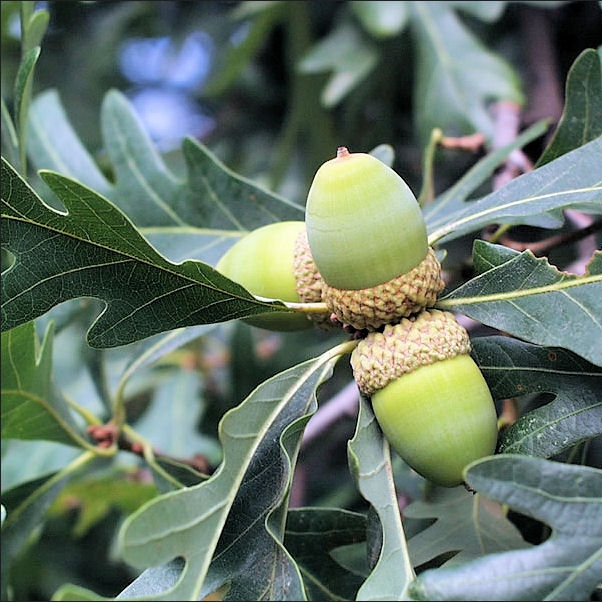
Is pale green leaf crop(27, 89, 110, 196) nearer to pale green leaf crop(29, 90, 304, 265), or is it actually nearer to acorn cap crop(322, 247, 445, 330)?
pale green leaf crop(29, 90, 304, 265)

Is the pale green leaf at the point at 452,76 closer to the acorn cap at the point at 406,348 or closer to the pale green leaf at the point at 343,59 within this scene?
the pale green leaf at the point at 343,59

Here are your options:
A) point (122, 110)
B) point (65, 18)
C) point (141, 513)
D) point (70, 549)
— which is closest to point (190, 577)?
point (141, 513)

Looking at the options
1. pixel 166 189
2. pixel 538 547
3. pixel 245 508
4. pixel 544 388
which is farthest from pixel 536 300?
pixel 166 189

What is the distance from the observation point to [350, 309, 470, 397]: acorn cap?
82 cm

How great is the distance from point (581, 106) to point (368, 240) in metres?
0.47

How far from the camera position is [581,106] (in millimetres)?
1101

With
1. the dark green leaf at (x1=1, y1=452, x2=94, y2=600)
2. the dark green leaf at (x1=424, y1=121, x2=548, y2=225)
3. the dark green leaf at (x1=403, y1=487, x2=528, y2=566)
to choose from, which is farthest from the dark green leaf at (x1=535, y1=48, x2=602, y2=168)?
the dark green leaf at (x1=1, y1=452, x2=94, y2=600)

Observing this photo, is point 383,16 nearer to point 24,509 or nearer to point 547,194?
point 547,194

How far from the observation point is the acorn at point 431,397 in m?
0.78

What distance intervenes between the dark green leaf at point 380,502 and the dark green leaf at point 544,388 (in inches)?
5.0

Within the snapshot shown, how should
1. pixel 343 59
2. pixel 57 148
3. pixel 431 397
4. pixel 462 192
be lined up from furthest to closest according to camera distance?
1. pixel 343 59
2. pixel 57 148
3. pixel 462 192
4. pixel 431 397

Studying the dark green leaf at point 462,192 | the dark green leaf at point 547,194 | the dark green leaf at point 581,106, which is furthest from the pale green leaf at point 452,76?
the dark green leaf at point 547,194

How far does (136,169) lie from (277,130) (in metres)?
1.26

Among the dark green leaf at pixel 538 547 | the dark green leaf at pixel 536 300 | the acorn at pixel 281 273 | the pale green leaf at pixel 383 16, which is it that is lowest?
the dark green leaf at pixel 538 547
